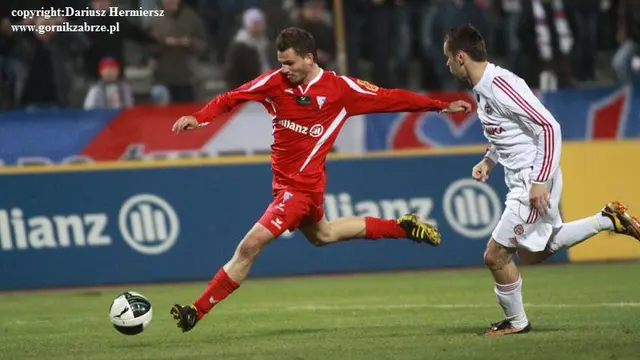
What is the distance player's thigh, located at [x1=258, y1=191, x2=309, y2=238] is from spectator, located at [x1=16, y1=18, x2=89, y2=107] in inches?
326

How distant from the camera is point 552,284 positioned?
1303 centimetres

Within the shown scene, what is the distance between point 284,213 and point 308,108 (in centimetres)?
84

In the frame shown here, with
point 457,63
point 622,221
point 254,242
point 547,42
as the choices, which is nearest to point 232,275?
point 254,242

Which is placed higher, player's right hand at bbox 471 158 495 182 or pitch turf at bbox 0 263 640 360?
player's right hand at bbox 471 158 495 182

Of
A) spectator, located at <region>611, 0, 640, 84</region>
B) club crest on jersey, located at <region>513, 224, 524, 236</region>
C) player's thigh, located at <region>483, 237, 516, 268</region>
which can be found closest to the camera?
club crest on jersey, located at <region>513, 224, 524, 236</region>

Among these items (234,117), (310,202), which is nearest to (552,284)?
(310,202)

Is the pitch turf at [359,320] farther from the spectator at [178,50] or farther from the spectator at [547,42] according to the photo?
the spectator at [547,42]

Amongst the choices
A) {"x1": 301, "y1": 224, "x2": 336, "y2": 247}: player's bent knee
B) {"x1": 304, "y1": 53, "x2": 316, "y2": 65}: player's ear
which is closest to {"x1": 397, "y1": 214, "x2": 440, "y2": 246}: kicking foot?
{"x1": 301, "y1": 224, "x2": 336, "y2": 247}: player's bent knee

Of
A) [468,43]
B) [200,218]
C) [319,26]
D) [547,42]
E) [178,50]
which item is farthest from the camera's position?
[547,42]

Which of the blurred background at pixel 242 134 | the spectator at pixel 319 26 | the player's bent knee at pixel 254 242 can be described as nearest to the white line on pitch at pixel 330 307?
the player's bent knee at pixel 254 242

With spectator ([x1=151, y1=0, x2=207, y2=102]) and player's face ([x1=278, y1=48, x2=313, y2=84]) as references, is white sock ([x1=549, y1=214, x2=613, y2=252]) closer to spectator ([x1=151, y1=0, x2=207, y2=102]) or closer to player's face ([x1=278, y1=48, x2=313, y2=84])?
player's face ([x1=278, y1=48, x2=313, y2=84])

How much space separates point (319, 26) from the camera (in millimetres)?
18547

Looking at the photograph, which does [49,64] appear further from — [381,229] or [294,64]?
[294,64]

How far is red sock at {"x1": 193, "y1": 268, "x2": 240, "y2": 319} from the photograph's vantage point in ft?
31.1
